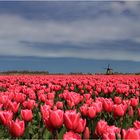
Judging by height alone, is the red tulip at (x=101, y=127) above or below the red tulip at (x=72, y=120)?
below

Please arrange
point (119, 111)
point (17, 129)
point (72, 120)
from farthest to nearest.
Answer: point (119, 111), point (17, 129), point (72, 120)

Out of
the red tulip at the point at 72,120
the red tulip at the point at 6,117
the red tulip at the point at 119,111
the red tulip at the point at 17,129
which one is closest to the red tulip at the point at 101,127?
the red tulip at the point at 72,120

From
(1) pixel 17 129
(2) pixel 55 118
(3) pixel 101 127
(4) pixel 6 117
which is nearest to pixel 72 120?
(2) pixel 55 118

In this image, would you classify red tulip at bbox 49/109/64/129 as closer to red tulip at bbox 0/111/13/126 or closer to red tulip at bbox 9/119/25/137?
red tulip at bbox 9/119/25/137

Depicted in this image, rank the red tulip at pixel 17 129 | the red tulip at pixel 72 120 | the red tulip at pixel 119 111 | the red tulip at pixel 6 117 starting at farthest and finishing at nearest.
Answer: the red tulip at pixel 119 111 < the red tulip at pixel 6 117 < the red tulip at pixel 17 129 < the red tulip at pixel 72 120

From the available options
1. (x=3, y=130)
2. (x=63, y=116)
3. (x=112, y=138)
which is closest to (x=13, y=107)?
(x=3, y=130)

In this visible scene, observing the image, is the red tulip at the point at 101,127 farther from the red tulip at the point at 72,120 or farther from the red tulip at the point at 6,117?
the red tulip at the point at 6,117

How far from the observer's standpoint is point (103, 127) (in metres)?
4.20

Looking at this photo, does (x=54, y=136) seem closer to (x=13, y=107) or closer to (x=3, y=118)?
(x=3, y=118)

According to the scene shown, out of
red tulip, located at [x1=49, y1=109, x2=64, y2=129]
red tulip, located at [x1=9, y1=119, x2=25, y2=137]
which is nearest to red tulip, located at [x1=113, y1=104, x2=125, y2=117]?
red tulip, located at [x1=49, y1=109, x2=64, y2=129]

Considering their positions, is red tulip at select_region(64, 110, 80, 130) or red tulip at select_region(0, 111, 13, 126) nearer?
red tulip at select_region(64, 110, 80, 130)

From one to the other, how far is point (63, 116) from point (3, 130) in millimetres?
A: 1976

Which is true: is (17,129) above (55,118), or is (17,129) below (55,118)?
below

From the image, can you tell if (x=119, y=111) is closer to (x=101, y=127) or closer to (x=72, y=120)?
(x=101, y=127)
